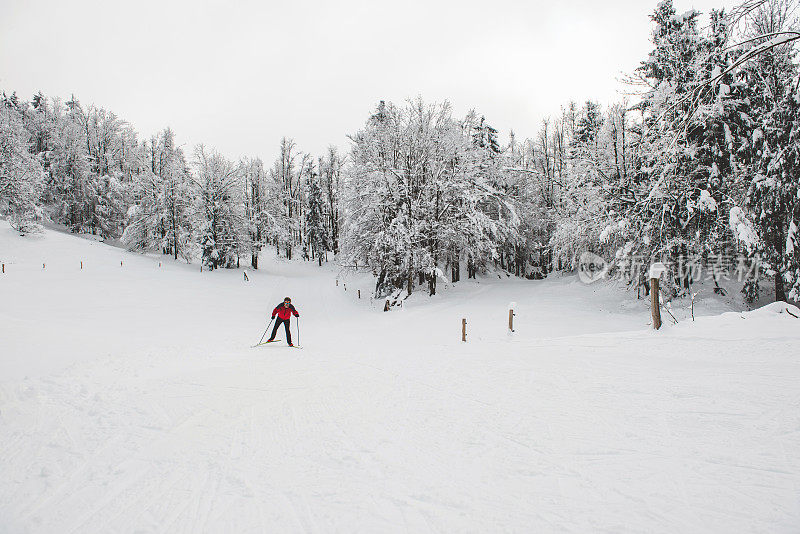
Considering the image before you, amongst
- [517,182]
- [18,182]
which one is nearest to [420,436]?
[517,182]

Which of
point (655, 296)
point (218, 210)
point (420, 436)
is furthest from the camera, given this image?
point (218, 210)

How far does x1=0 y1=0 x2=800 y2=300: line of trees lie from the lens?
13.5 meters

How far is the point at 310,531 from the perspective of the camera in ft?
9.66

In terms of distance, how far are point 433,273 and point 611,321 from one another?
10.1 m

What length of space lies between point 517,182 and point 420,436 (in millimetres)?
34890

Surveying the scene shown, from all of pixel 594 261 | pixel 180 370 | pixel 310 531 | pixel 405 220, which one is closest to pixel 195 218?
pixel 405 220

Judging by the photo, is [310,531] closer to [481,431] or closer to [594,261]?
[481,431]

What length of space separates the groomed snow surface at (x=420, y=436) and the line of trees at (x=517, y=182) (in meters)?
4.09

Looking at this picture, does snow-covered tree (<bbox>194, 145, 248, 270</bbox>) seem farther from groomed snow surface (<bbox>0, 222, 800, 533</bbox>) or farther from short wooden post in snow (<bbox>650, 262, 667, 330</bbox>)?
short wooden post in snow (<bbox>650, 262, 667, 330</bbox>)

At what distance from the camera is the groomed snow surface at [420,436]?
3.12m

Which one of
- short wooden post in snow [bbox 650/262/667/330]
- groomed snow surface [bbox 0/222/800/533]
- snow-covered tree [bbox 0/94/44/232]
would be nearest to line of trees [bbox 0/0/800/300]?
snow-covered tree [bbox 0/94/44/232]

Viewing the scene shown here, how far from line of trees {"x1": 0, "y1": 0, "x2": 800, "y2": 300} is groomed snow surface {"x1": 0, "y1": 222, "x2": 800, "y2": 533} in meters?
4.09

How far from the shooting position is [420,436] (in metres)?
4.60

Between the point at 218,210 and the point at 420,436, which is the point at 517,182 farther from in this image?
the point at 420,436
